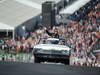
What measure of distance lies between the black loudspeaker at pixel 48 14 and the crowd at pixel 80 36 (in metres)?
0.11

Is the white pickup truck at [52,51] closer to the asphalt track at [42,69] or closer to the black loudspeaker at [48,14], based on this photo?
the asphalt track at [42,69]

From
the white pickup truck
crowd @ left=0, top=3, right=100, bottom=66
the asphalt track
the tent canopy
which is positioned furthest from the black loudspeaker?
the asphalt track

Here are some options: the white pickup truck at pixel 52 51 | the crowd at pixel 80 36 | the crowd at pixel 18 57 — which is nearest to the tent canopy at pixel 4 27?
the crowd at pixel 80 36

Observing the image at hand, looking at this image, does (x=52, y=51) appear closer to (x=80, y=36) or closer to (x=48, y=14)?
(x=80, y=36)

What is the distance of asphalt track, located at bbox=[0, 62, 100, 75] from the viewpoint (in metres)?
6.34

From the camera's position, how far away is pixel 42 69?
21.7 ft

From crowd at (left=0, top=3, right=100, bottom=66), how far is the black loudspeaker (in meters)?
0.11

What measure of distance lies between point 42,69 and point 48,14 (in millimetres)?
1236

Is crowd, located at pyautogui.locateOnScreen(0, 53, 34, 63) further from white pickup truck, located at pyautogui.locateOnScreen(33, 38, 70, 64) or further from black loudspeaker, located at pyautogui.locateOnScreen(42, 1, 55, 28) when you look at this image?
black loudspeaker, located at pyautogui.locateOnScreen(42, 1, 55, 28)

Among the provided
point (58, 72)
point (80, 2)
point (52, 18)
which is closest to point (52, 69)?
point (58, 72)

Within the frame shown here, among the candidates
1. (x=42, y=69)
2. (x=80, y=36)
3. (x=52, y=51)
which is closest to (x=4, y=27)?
(x=52, y=51)

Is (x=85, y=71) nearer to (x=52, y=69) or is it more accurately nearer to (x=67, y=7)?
(x=52, y=69)

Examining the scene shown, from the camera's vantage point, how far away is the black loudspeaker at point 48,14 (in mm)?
6965

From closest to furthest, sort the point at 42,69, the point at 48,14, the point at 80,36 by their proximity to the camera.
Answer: the point at 42,69, the point at 80,36, the point at 48,14
